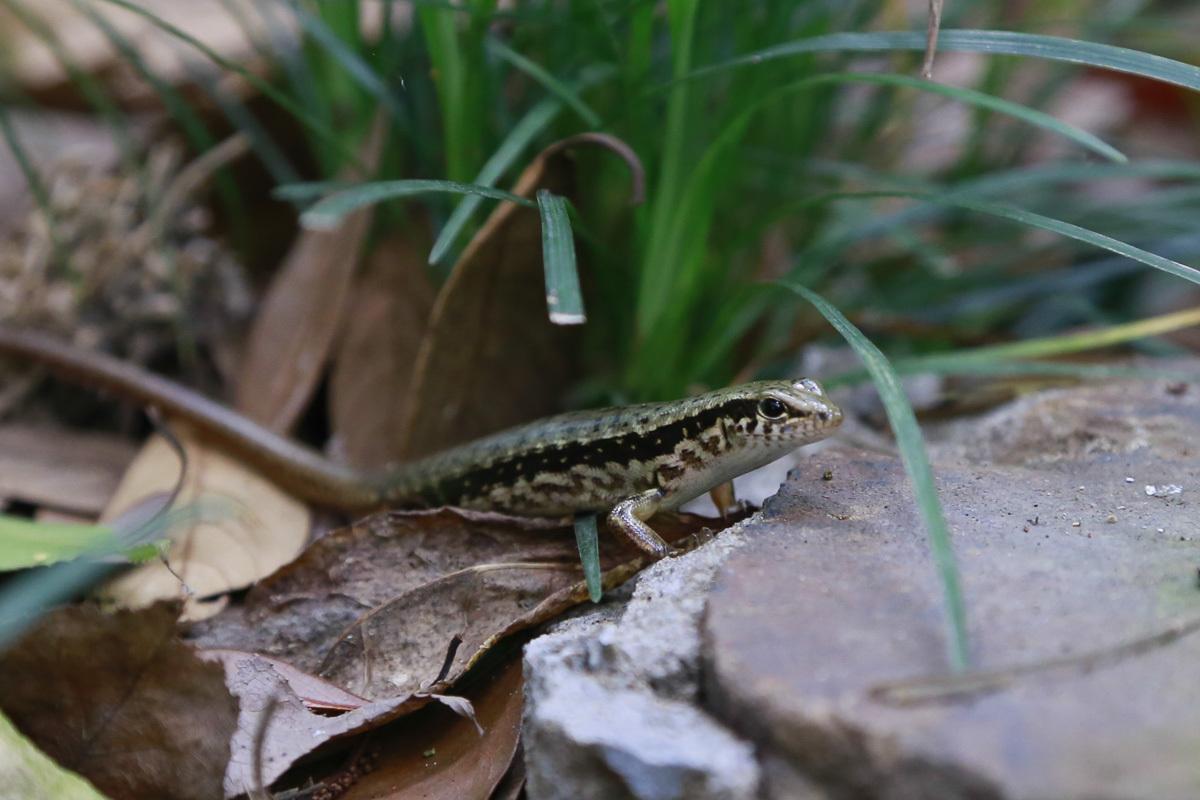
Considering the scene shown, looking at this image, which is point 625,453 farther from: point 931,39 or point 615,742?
point 931,39

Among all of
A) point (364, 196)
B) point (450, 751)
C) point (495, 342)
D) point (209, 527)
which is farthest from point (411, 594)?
point (495, 342)

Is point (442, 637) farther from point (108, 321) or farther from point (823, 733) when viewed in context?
point (108, 321)

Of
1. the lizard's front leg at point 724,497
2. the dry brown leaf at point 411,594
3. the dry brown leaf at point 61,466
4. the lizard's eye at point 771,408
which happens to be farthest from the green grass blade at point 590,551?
the dry brown leaf at point 61,466

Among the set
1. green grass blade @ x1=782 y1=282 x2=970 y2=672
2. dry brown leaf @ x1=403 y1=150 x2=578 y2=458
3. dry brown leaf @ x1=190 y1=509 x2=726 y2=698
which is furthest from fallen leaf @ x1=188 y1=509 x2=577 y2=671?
green grass blade @ x1=782 y1=282 x2=970 y2=672

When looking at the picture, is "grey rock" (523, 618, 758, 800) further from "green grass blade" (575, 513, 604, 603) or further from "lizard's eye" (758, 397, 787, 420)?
"lizard's eye" (758, 397, 787, 420)

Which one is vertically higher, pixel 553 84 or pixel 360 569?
pixel 553 84
